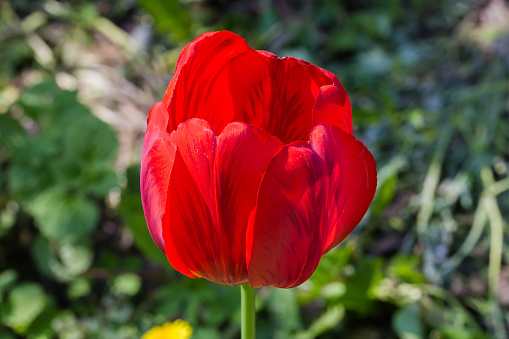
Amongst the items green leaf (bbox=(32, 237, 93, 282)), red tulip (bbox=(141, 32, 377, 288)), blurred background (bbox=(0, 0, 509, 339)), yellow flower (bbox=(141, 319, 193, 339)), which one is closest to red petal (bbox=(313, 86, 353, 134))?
red tulip (bbox=(141, 32, 377, 288))

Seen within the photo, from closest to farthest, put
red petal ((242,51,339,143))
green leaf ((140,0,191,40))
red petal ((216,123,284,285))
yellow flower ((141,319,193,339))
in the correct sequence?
red petal ((216,123,284,285)) → red petal ((242,51,339,143)) → yellow flower ((141,319,193,339)) → green leaf ((140,0,191,40))

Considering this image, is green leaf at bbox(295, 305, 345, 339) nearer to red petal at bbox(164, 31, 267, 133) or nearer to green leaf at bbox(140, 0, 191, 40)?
red petal at bbox(164, 31, 267, 133)

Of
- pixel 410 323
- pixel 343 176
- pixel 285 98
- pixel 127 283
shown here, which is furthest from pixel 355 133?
pixel 343 176

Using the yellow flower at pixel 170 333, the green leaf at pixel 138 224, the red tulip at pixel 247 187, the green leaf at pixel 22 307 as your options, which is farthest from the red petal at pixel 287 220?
the green leaf at pixel 22 307

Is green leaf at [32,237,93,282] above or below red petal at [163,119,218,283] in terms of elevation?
below

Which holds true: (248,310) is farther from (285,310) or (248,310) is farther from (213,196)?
(285,310)

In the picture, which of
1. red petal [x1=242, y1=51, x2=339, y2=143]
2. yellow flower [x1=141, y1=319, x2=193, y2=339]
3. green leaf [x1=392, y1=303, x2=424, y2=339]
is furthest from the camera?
green leaf [x1=392, y1=303, x2=424, y2=339]

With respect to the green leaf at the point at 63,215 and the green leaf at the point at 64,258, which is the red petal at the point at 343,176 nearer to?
the green leaf at the point at 63,215
